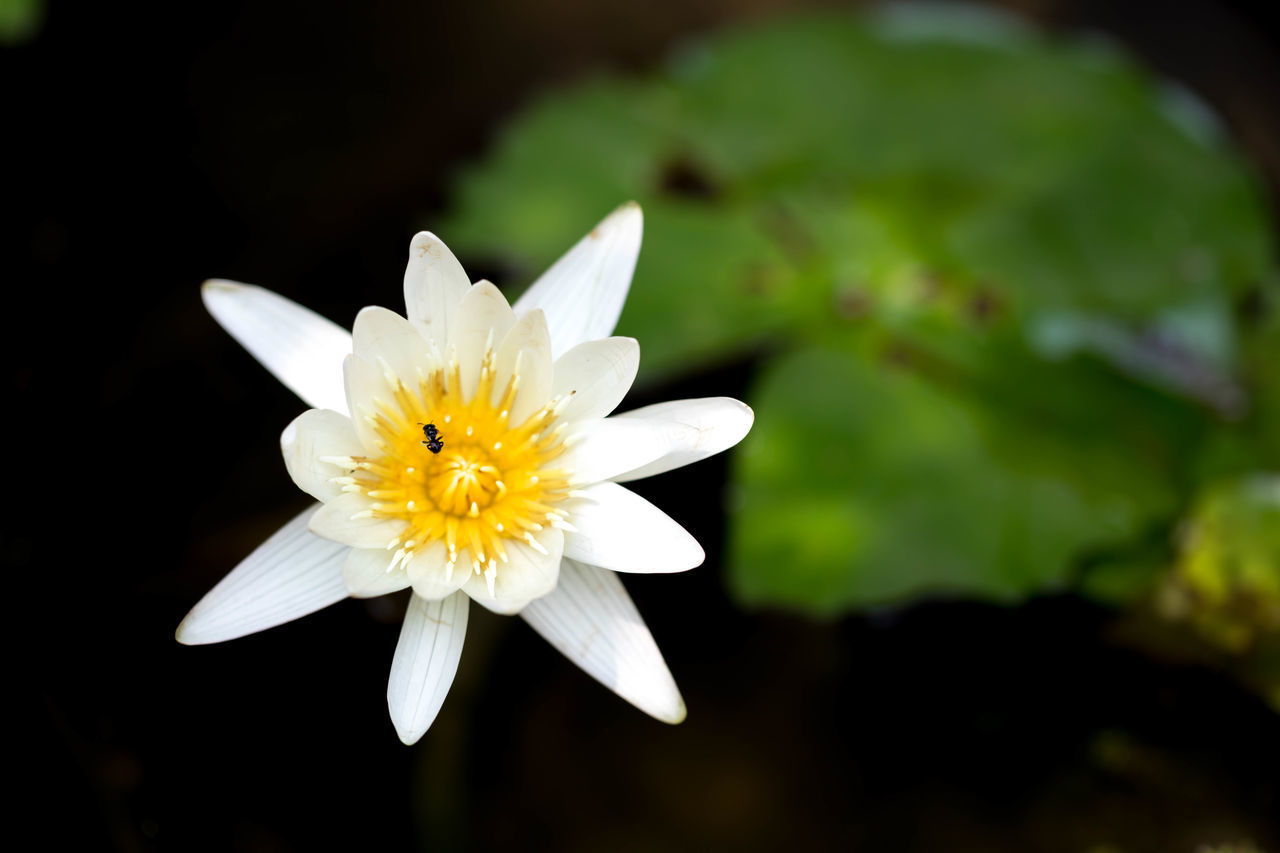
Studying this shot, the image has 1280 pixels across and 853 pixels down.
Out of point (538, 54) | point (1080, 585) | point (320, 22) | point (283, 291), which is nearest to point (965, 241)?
point (1080, 585)

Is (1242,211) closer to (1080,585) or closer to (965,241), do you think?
(965,241)

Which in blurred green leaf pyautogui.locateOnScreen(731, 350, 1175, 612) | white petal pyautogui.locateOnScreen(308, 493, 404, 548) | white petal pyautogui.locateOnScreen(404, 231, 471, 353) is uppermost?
white petal pyautogui.locateOnScreen(404, 231, 471, 353)

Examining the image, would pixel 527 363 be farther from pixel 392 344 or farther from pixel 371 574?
pixel 371 574

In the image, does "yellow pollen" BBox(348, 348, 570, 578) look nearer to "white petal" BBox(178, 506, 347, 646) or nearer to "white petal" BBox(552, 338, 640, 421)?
"white petal" BBox(552, 338, 640, 421)

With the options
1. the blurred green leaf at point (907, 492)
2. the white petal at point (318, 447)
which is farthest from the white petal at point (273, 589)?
the blurred green leaf at point (907, 492)

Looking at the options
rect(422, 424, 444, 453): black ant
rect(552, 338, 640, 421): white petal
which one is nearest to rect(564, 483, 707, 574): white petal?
rect(552, 338, 640, 421): white petal

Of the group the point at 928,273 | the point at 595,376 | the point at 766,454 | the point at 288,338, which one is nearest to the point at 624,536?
the point at 595,376

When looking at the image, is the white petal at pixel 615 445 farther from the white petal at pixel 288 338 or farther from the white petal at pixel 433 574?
the white petal at pixel 288 338
